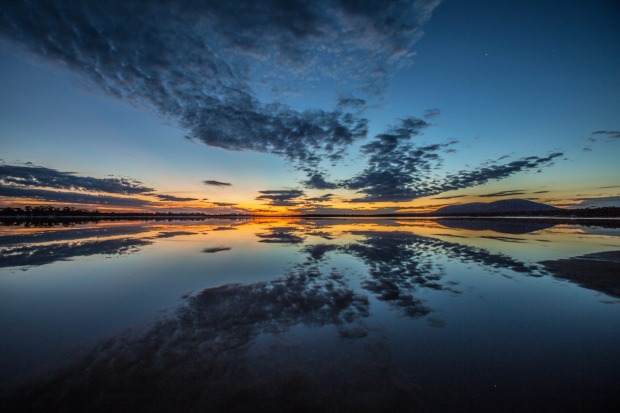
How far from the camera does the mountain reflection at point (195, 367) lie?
4.11 metres

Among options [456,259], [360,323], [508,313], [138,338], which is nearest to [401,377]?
[360,323]

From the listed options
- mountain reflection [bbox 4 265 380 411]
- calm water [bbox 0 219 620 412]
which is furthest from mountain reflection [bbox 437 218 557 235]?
mountain reflection [bbox 4 265 380 411]

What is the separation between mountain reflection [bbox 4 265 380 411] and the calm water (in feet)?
0.10

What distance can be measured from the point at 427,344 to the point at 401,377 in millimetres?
1625

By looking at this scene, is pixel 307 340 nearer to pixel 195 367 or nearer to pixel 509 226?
pixel 195 367

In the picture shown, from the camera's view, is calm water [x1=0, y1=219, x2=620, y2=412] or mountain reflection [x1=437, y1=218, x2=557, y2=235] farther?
mountain reflection [x1=437, y1=218, x2=557, y2=235]

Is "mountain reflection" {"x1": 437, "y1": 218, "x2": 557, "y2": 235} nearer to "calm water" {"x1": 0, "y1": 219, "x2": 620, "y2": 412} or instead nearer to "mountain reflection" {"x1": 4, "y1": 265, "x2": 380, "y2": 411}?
"calm water" {"x1": 0, "y1": 219, "x2": 620, "y2": 412}

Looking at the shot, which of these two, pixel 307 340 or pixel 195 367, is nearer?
pixel 195 367

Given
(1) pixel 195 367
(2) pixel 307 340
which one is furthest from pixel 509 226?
(1) pixel 195 367

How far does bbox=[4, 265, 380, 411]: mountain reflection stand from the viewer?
13.5 ft

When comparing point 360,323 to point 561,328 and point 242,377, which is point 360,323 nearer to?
point 242,377

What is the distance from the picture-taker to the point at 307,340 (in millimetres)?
6242

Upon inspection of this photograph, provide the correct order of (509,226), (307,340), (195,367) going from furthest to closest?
(509,226)
(307,340)
(195,367)

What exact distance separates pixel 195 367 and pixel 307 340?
246cm
